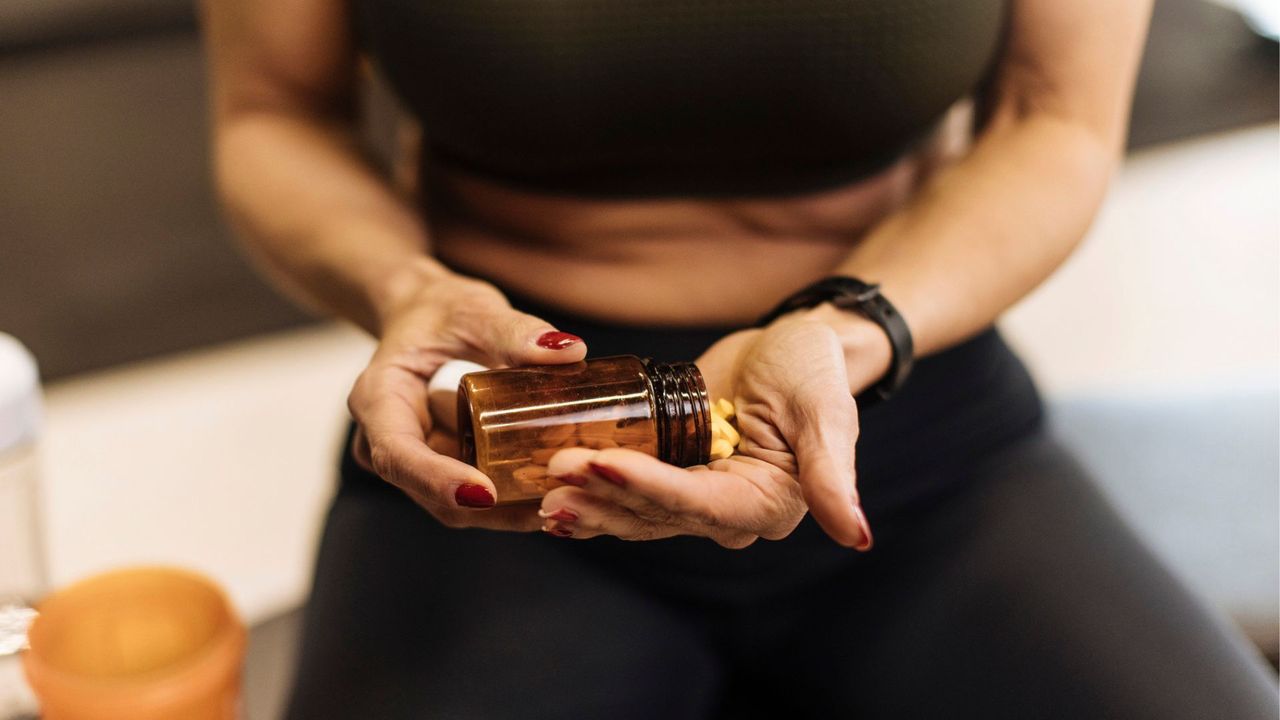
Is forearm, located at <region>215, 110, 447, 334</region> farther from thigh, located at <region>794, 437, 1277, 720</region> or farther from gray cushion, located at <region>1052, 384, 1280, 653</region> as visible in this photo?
gray cushion, located at <region>1052, 384, 1280, 653</region>

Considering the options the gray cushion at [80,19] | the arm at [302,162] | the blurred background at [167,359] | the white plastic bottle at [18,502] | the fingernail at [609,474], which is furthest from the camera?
the gray cushion at [80,19]

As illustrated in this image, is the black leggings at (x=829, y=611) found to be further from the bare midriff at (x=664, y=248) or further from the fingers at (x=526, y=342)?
the fingers at (x=526, y=342)

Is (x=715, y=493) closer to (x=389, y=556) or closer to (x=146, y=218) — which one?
(x=389, y=556)

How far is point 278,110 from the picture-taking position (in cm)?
69

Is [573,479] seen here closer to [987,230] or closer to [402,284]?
[402,284]

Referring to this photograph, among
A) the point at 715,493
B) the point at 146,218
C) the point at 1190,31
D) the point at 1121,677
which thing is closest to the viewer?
the point at 715,493

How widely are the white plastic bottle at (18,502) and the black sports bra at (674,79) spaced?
35 centimetres

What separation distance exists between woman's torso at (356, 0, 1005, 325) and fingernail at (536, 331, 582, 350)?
0.16 metres

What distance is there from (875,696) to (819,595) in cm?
6

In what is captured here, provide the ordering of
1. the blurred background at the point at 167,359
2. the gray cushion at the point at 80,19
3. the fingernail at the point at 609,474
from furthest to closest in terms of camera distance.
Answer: the gray cushion at the point at 80,19
the blurred background at the point at 167,359
the fingernail at the point at 609,474

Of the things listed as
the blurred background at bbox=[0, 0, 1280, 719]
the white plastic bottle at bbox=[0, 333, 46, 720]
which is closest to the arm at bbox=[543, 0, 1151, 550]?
the blurred background at bbox=[0, 0, 1280, 719]

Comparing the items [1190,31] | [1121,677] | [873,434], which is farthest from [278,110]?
[1190,31]

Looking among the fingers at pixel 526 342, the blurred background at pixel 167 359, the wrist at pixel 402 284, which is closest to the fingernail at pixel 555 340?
the fingers at pixel 526 342

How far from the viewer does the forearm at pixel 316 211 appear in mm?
601
